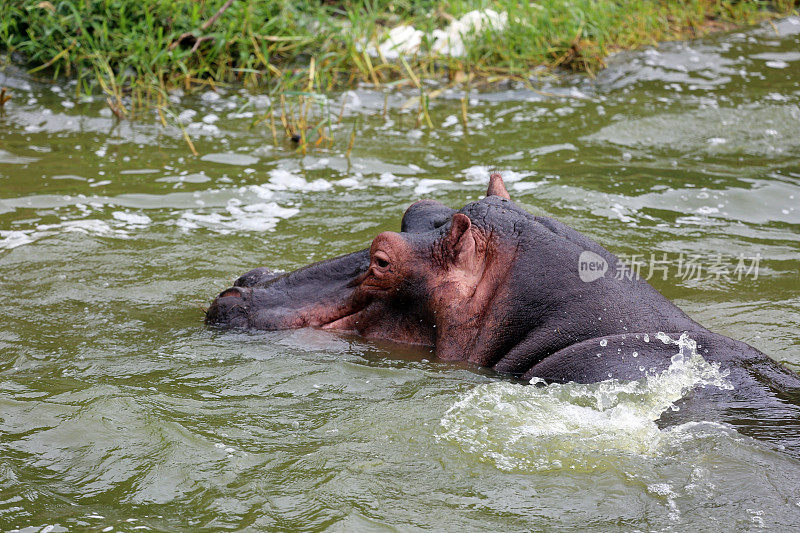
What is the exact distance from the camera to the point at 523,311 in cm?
377

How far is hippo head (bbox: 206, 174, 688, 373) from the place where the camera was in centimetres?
372

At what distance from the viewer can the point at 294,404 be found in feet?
12.4

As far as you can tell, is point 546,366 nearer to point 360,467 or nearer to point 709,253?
point 360,467

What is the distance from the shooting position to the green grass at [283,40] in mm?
9336

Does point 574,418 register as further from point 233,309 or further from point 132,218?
point 132,218

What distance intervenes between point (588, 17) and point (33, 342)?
830cm

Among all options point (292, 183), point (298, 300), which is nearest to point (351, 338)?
point (298, 300)

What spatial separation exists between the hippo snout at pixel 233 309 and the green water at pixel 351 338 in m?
0.09

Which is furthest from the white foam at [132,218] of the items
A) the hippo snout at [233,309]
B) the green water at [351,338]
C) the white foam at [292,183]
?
the hippo snout at [233,309]

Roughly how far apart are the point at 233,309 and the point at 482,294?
1.26 m

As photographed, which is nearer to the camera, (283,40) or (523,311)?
(523,311)

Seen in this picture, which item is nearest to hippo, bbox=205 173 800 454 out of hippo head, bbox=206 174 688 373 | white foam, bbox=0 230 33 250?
hippo head, bbox=206 174 688 373

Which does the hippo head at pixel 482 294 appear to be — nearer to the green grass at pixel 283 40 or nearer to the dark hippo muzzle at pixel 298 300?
the dark hippo muzzle at pixel 298 300

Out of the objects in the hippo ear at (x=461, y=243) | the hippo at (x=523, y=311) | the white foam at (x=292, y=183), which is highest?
the hippo ear at (x=461, y=243)
